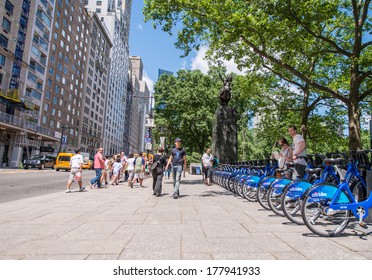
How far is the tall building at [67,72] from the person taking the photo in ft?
170

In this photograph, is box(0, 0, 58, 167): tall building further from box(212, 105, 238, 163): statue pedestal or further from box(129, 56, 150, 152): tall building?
box(129, 56, 150, 152): tall building

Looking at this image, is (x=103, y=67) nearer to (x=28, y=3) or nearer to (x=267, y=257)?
(x=28, y=3)

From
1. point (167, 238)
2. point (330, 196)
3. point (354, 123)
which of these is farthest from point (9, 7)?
point (330, 196)

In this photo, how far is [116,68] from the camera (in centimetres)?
10088

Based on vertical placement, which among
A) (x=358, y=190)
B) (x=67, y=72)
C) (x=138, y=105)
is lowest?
(x=358, y=190)

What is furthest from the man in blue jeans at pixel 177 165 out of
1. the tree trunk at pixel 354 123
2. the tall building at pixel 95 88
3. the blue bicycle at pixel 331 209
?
the tall building at pixel 95 88

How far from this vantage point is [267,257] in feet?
10.8

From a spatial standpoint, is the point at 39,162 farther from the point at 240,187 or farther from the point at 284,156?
the point at 284,156

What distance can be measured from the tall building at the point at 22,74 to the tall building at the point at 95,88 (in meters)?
23.0

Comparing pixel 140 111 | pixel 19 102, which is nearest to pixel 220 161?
pixel 19 102

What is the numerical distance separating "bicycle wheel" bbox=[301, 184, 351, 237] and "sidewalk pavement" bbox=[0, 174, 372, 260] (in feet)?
0.50

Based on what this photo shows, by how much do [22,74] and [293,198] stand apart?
45699mm

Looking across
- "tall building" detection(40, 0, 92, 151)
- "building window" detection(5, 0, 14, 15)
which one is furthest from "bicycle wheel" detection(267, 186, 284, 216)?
"tall building" detection(40, 0, 92, 151)

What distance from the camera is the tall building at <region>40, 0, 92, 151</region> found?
5193 centimetres
